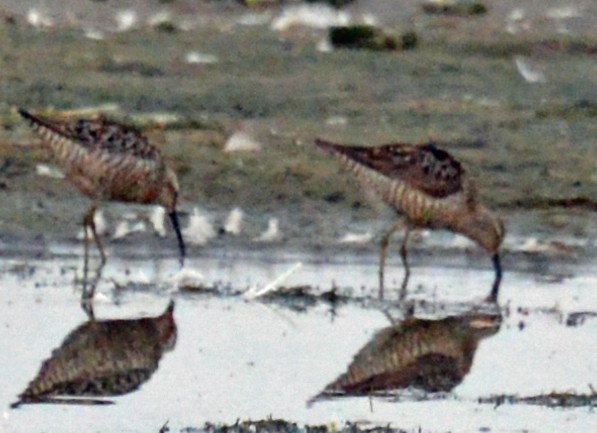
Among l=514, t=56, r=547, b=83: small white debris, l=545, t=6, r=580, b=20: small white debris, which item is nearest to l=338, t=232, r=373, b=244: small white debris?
l=514, t=56, r=547, b=83: small white debris

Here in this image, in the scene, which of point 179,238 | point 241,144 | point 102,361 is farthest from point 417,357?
point 241,144

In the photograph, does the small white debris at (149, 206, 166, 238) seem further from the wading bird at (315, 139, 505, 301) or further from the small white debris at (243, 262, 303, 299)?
the small white debris at (243, 262, 303, 299)

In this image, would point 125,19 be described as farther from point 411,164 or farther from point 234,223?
point 411,164

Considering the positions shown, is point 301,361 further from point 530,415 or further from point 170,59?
point 170,59

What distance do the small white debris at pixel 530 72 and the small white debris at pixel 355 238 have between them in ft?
20.4

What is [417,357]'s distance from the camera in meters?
9.60

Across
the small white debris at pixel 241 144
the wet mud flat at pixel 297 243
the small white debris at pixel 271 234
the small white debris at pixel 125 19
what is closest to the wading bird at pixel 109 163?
the wet mud flat at pixel 297 243

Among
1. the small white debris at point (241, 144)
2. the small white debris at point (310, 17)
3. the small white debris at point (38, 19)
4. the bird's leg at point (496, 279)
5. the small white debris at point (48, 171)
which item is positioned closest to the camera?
the bird's leg at point (496, 279)

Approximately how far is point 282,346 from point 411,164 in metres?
2.90

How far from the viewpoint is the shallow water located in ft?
27.3

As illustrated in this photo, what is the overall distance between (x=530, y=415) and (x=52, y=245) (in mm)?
4730

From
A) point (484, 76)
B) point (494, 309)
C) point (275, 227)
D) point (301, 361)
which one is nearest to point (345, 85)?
point (484, 76)

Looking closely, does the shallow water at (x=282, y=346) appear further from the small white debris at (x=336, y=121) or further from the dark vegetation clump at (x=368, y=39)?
the dark vegetation clump at (x=368, y=39)

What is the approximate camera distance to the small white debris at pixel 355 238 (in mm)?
12828
